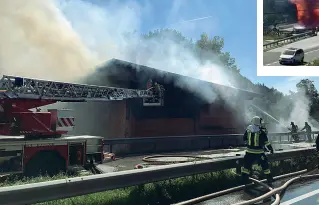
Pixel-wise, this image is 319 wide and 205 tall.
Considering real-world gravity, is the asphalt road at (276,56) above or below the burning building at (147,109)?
above

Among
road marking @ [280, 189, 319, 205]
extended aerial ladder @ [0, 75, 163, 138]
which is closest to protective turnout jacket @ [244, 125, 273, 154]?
road marking @ [280, 189, 319, 205]

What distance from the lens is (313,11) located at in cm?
1619

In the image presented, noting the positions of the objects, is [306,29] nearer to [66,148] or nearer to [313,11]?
[313,11]

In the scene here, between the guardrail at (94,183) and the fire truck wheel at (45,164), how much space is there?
403cm

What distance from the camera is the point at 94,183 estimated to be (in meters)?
4.90

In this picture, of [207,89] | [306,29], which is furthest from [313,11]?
[207,89]

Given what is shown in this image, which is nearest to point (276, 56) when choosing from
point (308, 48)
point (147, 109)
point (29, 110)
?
point (308, 48)

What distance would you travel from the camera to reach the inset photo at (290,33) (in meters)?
16.0

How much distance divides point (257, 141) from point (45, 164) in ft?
18.1

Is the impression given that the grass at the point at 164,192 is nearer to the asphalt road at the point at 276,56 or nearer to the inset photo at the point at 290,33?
the inset photo at the point at 290,33

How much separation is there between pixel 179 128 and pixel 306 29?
8.27 metres

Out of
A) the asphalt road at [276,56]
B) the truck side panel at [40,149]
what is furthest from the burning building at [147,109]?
the truck side panel at [40,149]

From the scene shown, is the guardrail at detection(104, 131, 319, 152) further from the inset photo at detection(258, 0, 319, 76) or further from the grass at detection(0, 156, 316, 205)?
the grass at detection(0, 156, 316, 205)

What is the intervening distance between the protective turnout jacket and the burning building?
10670mm
